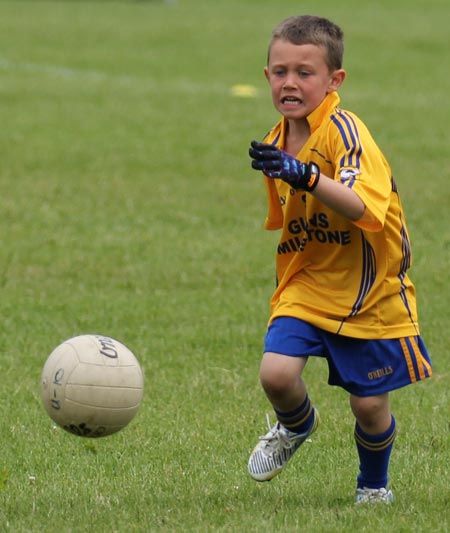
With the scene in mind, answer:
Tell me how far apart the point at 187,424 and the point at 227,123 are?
37.6 feet

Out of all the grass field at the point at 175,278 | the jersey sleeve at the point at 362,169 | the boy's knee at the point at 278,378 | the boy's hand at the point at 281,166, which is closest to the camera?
the boy's hand at the point at 281,166

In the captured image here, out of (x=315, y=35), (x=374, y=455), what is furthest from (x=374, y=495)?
(x=315, y=35)

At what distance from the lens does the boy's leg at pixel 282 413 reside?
516cm

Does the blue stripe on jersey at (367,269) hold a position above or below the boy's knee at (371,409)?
above

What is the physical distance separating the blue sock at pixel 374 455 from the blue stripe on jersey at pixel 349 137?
3.99 ft

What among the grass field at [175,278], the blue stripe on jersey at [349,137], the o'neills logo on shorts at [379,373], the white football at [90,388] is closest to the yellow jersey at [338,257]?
the blue stripe on jersey at [349,137]

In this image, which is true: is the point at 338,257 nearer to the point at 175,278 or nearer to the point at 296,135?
the point at 296,135

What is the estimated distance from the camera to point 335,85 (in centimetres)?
527

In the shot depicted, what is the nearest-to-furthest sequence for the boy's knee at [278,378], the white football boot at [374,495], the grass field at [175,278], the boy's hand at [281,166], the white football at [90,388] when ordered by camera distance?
1. the boy's hand at [281,166]
2. the white football at [90,388]
3. the boy's knee at [278,378]
4. the white football boot at [374,495]
5. the grass field at [175,278]

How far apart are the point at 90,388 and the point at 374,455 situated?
131 cm

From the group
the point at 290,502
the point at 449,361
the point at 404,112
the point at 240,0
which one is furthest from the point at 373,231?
the point at 240,0

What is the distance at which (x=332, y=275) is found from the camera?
5285 mm

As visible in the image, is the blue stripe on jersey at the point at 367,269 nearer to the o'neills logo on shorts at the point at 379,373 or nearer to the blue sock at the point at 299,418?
the o'neills logo on shorts at the point at 379,373

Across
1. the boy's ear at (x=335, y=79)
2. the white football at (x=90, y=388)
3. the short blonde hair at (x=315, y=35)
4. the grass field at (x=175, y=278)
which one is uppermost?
the short blonde hair at (x=315, y=35)
